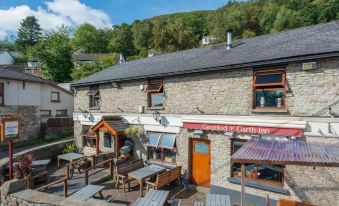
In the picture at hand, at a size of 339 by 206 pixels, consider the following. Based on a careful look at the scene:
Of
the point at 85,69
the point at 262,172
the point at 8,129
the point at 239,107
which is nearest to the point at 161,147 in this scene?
the point at 239,107

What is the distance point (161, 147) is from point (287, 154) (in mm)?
7677

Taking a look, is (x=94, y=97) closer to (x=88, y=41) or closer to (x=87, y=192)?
(x=87, y=192)

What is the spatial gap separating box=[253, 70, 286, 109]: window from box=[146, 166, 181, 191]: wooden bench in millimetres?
4911

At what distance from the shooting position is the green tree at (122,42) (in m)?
75.9

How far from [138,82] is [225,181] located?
7.47 m

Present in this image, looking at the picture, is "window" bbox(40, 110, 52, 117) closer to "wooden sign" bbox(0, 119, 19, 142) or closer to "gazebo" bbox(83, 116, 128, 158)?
"gazebo" bbox(83, 116, 128, 158)

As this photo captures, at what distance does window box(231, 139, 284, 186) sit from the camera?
33.4 ft

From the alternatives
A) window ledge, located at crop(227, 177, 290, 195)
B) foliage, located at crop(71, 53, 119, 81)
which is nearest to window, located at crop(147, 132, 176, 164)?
window ledge, located at crop(227, 177, 290, 195)

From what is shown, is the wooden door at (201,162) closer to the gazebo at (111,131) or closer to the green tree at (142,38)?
the gazebo at (111,131)

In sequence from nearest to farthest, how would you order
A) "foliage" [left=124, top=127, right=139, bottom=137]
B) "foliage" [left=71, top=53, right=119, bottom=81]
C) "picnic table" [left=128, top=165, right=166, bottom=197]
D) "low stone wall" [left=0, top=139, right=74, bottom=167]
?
"picnic table" [left=128, top=165, right=166, bottom=197] < "foliage" [left=124, top=127, right=139, bottom=137] < "low stone wall" [left=0, top=139, right=74, bottom=167] < "foliage" [left=71, top=53, right=119, bottom=81]

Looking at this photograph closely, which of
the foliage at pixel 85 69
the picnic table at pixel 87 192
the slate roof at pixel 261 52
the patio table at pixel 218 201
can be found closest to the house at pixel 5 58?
the foliage at pixel 85 69

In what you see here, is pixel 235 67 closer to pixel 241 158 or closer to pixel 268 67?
pixel 268 67

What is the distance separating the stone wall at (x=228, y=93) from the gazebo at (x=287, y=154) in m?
1.62

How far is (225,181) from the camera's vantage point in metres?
11.6
